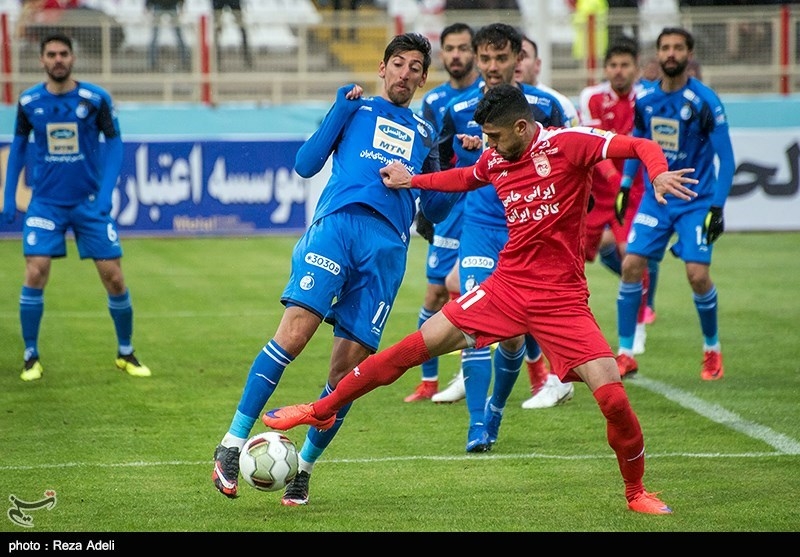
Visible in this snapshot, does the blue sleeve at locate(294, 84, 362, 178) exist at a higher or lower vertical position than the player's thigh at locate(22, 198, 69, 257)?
higher

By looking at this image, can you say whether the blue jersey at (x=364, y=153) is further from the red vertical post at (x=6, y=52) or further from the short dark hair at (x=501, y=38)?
the red vertical post at (x=6, y=52)

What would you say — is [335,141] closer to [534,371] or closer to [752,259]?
[534,371]

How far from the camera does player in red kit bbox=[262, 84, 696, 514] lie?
5738mm

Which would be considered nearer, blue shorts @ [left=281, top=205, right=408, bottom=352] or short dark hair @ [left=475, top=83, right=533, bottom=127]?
short dark hair @ [left=475, top=83, right=533, bottom=127]

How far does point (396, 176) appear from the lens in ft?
20.2

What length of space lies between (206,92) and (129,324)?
1058cm

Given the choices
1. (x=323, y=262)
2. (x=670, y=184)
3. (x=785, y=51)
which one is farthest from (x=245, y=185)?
(x=670, y=184)

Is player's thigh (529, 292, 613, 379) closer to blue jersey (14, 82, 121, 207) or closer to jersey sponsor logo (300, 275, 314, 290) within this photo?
jersey sponsor logo (300, 275, 314, 290)

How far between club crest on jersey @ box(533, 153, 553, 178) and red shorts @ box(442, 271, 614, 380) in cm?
53

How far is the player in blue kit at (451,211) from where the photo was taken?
850cm

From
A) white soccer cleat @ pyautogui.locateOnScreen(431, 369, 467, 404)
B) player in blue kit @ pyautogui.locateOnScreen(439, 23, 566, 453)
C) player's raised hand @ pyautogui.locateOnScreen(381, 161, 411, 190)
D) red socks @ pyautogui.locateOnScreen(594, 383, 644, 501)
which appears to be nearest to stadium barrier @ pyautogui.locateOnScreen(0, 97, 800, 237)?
white soccer cleat @ pyautogui.locateOnScreen(431, 369, 467, 404)

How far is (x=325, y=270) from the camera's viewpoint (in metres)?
5.98

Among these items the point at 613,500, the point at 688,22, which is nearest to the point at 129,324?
the point at 613,500

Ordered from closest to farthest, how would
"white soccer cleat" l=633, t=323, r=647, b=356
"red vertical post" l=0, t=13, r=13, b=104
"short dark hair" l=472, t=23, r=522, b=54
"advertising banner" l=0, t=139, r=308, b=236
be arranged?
"short dark hair" l=472, t=23, r=522, b=54, "white soccer cleat" l=633, t=323, r=647, b=356, "advertising banner" l=0, t=139, r=308, b=236, "red vertical post" l=0, t=13, r=13, b=104
